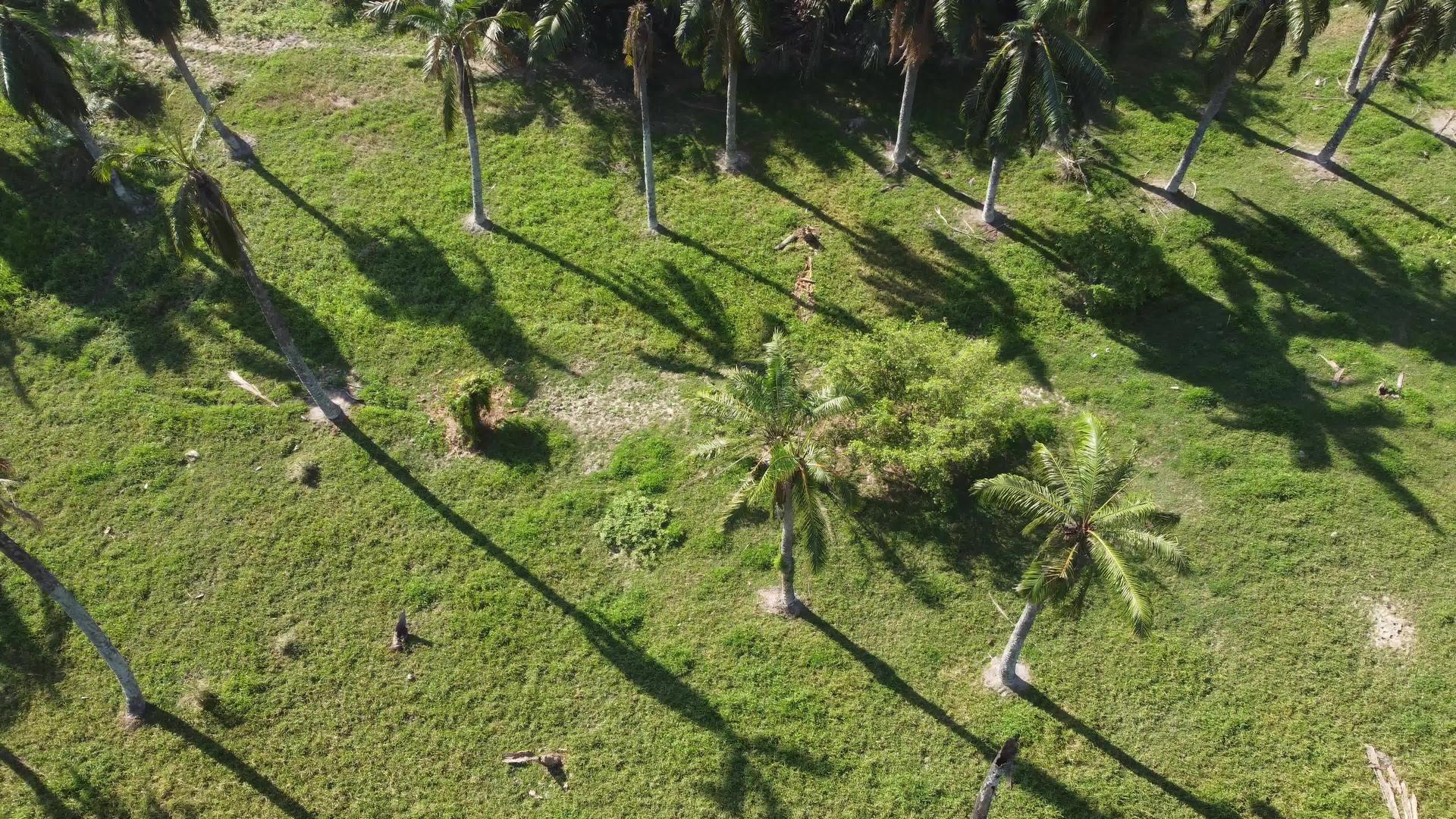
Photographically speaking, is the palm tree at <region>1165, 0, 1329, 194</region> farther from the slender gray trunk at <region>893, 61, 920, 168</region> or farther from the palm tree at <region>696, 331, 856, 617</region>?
the palm tree at <region>696, 331, 856, 617</region>

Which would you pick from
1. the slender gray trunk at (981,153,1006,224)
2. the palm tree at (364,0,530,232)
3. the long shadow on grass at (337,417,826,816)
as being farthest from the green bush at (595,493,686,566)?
the slender gray trunk at (981,153,1006,224)

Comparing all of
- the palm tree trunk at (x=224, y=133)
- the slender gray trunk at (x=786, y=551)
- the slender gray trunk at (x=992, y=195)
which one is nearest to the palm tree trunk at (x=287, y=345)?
the palm tree trunk at (x=224, y=133)

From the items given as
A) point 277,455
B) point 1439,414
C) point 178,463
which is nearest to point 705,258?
point 277,455

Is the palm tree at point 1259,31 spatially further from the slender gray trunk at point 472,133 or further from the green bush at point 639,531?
the slender gray trunk at point 472,133

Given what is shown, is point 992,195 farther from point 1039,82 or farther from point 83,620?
point 83,620

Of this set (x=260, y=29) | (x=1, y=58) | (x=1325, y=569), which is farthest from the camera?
(x=260, y=29)

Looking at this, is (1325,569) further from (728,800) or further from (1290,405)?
(728,800)
